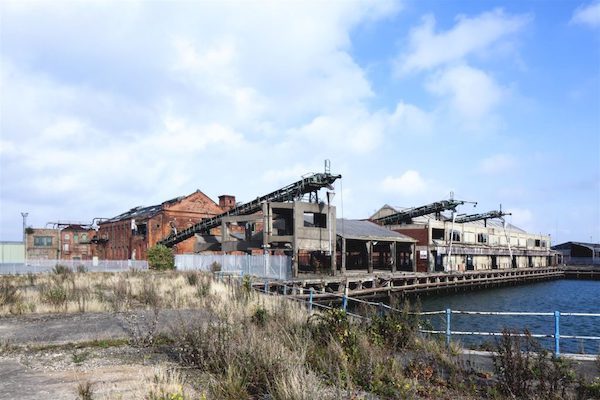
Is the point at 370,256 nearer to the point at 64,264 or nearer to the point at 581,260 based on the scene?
the point at 64,264

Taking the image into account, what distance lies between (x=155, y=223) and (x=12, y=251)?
19002mm

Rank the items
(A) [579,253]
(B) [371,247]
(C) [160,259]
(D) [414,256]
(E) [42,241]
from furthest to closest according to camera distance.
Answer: (A) [579,253], (E) [42,241], (D) [414,256], (B) [371,247], (C) [160,259]

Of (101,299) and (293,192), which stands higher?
(293,192)

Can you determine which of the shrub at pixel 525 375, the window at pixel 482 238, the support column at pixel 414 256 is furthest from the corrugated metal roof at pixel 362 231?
the shrub at pixel 525 375

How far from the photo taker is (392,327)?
10.4 meters

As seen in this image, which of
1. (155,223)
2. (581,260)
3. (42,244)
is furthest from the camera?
(581,260)

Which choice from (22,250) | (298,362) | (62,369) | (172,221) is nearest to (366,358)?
(298,362)

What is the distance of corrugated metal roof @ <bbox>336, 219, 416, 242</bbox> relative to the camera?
45769 mm

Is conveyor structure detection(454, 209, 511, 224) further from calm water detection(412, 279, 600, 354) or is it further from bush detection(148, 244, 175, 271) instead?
bush detection(148, 244, 175, 271)

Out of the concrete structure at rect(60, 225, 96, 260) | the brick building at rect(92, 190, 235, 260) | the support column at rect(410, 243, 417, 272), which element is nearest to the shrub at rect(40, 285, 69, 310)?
the brick building at rect(92, 190, 235, 260)

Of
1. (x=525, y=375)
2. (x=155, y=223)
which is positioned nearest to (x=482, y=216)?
(x=155, y=223)

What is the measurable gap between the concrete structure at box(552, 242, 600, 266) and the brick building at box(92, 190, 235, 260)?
71083 mm

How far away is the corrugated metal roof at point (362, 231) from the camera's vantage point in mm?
45769

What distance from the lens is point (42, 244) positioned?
6900 cm
